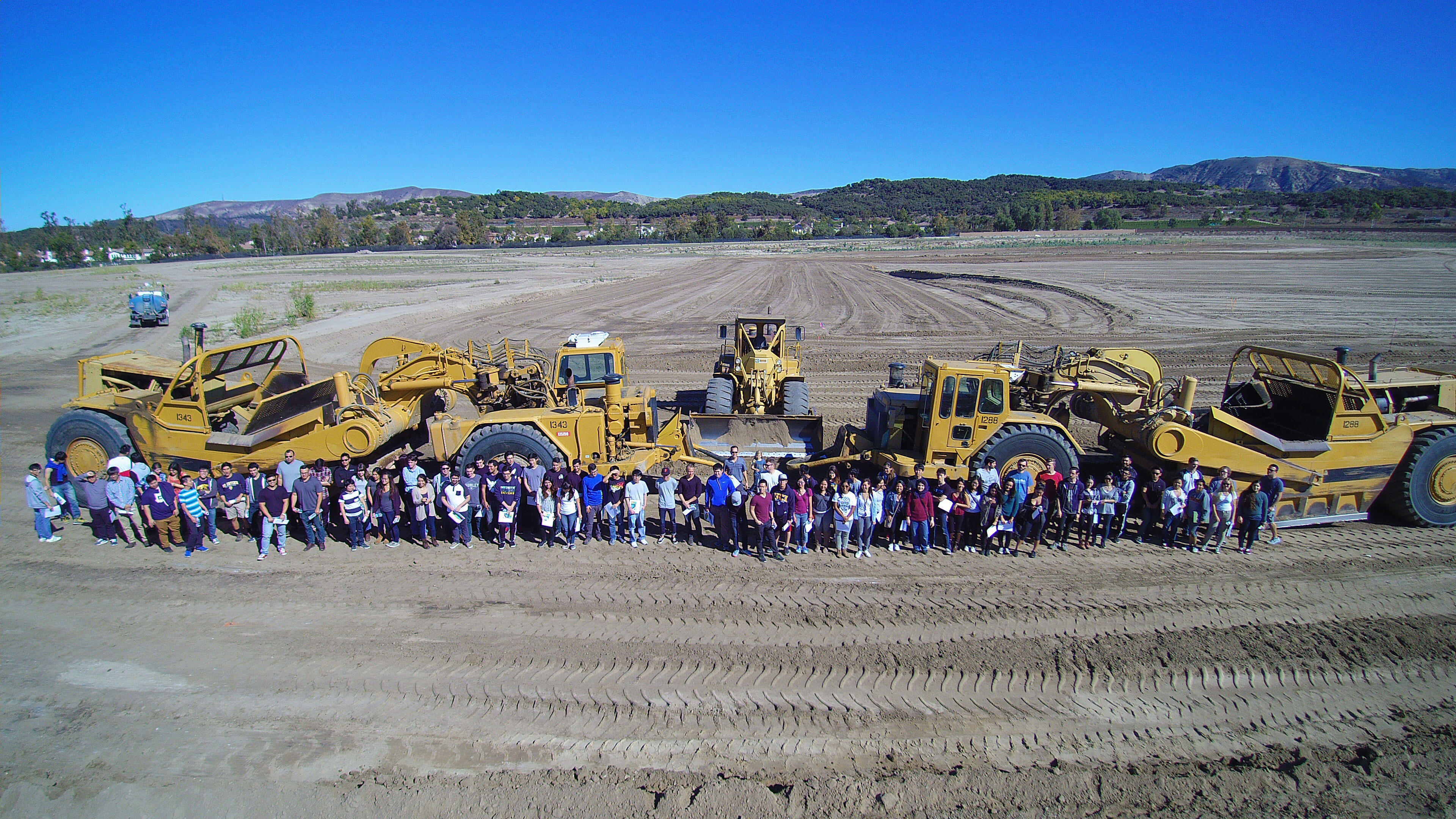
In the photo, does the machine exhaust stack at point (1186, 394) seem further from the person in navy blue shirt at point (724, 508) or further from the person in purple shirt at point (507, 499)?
the person in purple shirt at point (507, 499)

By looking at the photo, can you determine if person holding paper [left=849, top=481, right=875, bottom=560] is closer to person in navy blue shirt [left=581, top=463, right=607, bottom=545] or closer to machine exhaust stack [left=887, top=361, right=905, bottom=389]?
person in navy blue shirt [left=581, top=463, right=607, bottom=545]

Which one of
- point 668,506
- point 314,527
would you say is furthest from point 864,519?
point 314,527

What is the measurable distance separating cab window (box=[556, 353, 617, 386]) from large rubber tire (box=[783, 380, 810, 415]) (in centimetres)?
343

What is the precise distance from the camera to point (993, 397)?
8.76 meters

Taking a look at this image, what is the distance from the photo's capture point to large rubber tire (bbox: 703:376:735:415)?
12.1 m

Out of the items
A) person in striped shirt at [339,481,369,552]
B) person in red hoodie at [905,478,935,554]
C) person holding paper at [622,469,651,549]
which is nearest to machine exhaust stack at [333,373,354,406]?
person in striped shirt at [339,481,369,552]

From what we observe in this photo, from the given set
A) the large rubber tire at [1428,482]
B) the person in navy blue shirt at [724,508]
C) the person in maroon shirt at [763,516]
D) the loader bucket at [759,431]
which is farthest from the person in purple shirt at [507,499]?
the large rubber tire at [1428,482]

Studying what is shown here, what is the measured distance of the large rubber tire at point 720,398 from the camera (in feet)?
39.8

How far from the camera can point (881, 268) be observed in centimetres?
5028

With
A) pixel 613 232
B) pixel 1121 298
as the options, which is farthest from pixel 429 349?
pixel 613 232

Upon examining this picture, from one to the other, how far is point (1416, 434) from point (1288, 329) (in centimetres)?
Result: 1762

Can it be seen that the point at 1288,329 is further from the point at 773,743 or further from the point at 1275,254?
the point at 1275,254

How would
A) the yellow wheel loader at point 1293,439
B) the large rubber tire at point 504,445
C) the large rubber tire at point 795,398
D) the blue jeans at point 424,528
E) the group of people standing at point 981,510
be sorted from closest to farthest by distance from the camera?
the group of people standing at point 981,510 → the blue jeans at point 424,528 → the yellow wheel loader at point 1293,439 → the large rubber tire at point 504,445 → the large rubber tire at point 795,398

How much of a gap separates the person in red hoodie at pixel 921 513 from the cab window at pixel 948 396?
3.34 feet
